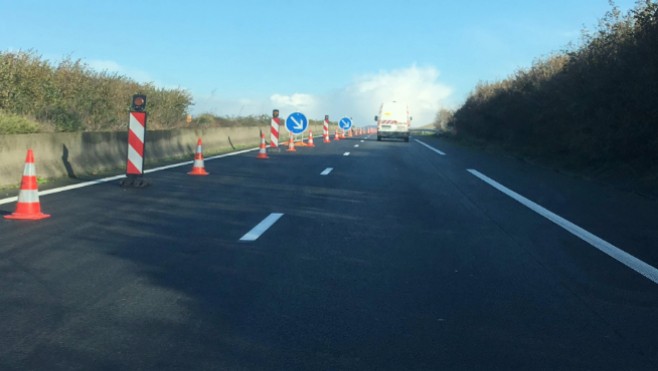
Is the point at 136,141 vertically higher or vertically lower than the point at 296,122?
higher

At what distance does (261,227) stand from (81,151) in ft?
26.4

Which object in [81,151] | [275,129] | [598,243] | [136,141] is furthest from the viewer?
[275,129]

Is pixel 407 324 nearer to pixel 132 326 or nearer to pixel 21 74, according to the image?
pixel 132 326

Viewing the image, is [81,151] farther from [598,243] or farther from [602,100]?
[602,100]

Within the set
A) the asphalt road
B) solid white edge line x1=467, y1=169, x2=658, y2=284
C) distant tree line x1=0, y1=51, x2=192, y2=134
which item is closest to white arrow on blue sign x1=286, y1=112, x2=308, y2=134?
distant tree line x1=0, y1=51, x2=192, y2=134

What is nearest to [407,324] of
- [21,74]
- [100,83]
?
[21,74]

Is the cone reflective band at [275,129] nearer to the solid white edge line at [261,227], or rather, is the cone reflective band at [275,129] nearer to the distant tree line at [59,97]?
the distant tree line at [59,97]

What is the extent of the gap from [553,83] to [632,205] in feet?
43.5

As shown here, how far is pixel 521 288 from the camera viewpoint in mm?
7188

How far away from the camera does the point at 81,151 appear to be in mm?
16734

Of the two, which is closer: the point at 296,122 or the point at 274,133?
the point at 274,133

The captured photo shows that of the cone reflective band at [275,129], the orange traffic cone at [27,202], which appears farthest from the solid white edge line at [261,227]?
the cone reflective band at [275,129]

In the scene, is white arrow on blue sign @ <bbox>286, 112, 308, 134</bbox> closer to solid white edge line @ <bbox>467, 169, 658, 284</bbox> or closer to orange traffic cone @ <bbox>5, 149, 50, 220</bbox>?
solid white edge line @ <bbox>467, 169, 658, 284</bbox>

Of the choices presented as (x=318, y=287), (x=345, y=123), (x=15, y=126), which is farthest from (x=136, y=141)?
(x=345, y=123)
